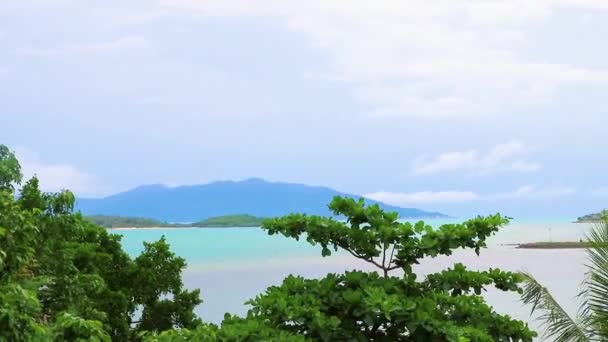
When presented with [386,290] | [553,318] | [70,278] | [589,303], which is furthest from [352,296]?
[553,318]

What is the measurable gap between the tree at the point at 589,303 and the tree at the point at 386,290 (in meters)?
3.49

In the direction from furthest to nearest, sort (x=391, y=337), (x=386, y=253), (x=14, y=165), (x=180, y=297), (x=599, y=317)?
(x=180, y=297) < (x=14, y=165) < (x=599, y=317) < (x=386, y=253) < (x=391, y=337)

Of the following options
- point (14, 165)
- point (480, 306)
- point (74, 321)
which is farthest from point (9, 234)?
point (14, 165)

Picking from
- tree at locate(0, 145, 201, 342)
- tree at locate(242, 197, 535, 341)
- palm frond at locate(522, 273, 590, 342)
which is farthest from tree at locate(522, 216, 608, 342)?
tree at locate(0, 145, 201, 342)

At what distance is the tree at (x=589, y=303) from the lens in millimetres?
8664

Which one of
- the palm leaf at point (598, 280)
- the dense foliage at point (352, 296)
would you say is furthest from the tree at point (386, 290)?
the palm leaf at point (598, 280)

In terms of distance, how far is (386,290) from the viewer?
17.0ft

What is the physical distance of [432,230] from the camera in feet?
17.8

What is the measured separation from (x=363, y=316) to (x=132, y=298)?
7265 mm

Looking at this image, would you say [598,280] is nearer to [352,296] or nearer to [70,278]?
[352,296]

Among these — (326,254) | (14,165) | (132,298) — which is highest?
(14,165)

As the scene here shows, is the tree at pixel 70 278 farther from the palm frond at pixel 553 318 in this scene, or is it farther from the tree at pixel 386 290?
the palm frond at pixel 553 318

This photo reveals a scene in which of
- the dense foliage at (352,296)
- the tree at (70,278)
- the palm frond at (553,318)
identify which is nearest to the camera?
the tree at (70,278)

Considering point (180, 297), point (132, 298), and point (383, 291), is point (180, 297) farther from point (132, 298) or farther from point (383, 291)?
point (383, 291)
